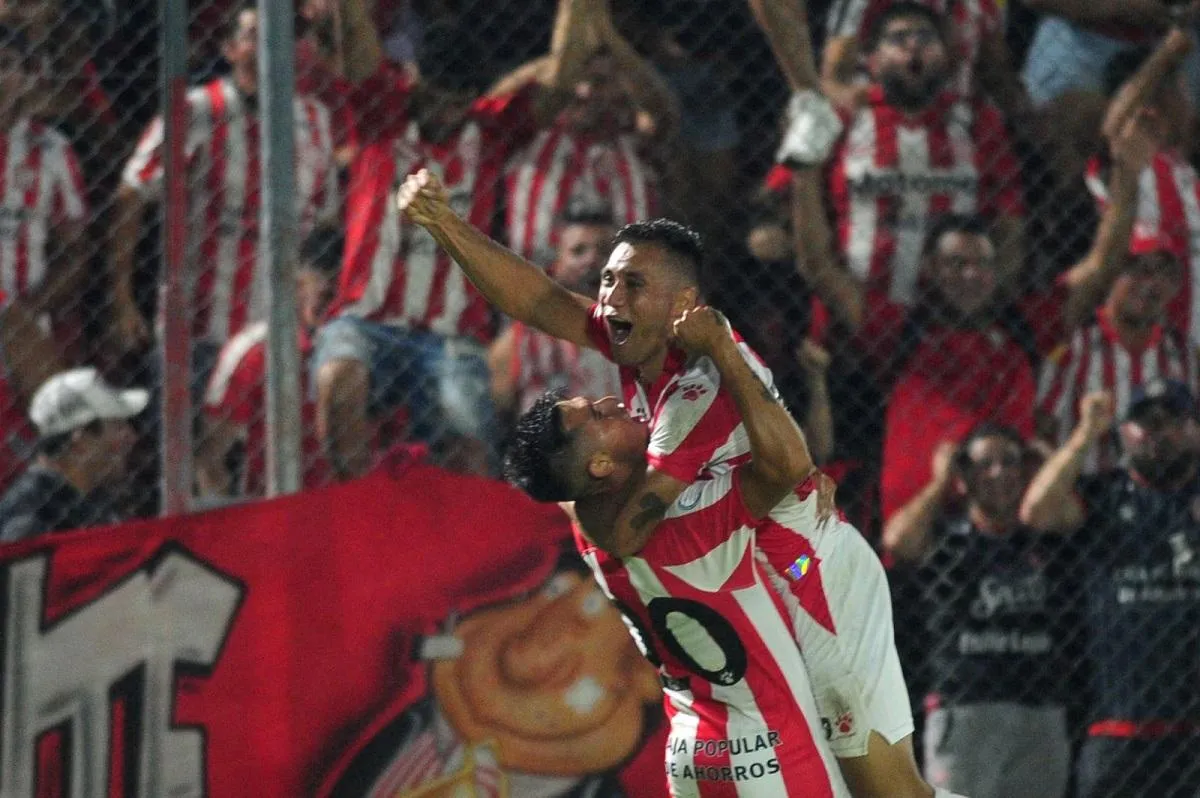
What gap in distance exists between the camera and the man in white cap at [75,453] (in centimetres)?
559

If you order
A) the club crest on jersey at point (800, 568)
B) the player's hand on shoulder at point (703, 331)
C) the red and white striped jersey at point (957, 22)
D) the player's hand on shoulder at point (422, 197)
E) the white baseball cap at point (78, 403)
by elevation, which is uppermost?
the red and white striped jersey at point (957, 22)

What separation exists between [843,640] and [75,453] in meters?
2.56

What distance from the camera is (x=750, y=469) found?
4055mm

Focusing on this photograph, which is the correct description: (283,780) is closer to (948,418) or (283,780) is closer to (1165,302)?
(948,418)

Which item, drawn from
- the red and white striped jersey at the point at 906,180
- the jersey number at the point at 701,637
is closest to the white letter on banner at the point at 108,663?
the jersey number at the point at 701,637

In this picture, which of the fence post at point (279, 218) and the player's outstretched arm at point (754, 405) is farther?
the fence post at point (279, 218)

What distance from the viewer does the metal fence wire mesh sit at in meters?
5.75

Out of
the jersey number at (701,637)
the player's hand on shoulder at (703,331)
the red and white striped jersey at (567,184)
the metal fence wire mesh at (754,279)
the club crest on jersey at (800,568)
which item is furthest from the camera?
the red and white striped jersey at (567,184)

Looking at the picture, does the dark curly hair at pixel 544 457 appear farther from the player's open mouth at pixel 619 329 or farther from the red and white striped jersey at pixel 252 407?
the red and white striped jersey at pixel 252 407

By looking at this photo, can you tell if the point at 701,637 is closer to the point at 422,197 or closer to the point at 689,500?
the point at 689,500

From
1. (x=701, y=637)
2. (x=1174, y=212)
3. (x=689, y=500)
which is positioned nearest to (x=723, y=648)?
(x=701, y=637)

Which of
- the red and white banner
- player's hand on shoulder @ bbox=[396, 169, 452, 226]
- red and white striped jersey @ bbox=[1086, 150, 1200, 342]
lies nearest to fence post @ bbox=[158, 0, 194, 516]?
the red and white banner

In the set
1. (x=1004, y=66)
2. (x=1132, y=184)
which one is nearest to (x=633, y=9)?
(x=1004, y=66)

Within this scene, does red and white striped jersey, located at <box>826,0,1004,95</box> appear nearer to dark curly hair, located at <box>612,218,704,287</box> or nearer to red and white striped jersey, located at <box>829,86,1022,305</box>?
red and white striped jersey, located at <box>829,86,1022,305</box>
